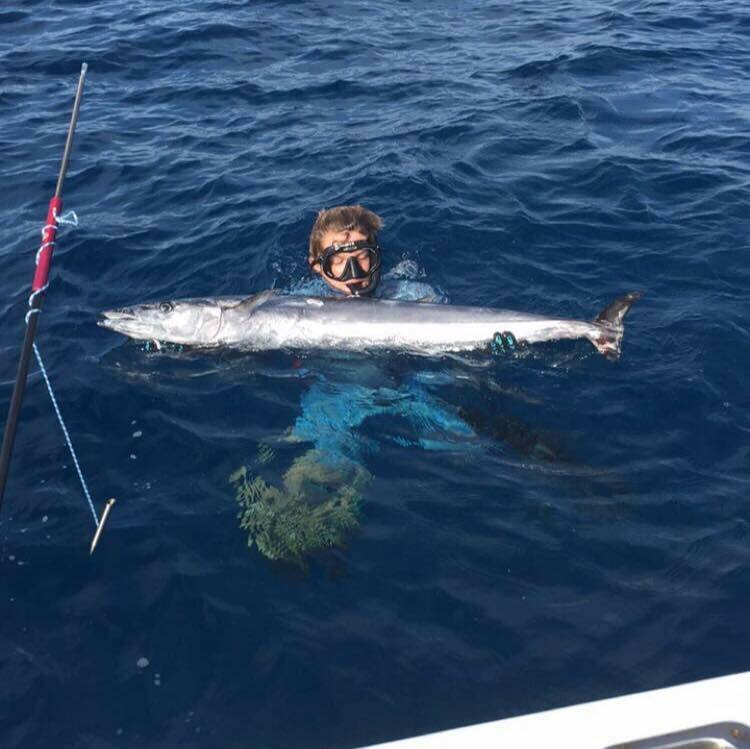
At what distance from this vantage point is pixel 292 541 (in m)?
4.78

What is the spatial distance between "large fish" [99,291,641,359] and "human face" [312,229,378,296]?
38 centimetres

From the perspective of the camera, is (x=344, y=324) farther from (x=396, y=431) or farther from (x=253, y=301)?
(x=396, y=431)

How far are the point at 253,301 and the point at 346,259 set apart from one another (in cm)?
87

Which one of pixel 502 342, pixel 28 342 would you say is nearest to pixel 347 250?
pixel 502 342

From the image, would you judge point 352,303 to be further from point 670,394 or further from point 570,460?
point 670,394

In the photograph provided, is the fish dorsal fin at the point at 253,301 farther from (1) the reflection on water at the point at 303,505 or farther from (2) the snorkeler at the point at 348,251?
(1) the reflection on water at the point at 303,505

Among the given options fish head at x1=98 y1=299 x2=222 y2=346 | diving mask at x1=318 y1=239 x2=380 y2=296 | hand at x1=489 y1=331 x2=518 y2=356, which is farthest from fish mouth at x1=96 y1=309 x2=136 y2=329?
hand at x1=489 y1=331 x2=518 y2=356

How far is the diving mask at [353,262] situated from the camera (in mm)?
6340

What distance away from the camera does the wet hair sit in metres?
6.48

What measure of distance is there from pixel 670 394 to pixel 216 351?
3.79m

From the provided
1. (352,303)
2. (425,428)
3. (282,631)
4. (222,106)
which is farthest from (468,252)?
(222,106)

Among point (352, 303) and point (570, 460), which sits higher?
point (352, 303)

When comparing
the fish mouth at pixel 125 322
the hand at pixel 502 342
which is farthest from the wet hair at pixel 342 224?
the fish mouth at pixel 125 322

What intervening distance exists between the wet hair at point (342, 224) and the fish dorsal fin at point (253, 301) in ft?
1.77
